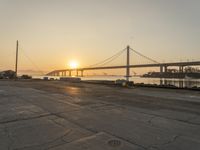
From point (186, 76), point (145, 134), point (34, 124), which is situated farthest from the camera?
point (186, 76)

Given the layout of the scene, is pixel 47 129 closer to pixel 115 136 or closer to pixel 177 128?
pixel 115 136

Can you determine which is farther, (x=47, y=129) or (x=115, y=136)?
(x=47, y=129)

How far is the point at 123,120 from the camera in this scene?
4812mm

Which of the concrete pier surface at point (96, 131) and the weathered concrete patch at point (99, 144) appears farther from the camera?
the concrete pier surface at point (96, 131)

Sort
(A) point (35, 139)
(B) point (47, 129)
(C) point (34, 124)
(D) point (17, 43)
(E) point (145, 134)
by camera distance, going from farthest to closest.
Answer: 1. (D) point (17, 43)
2. (C) point (34, 124)
3. (B) point (47, 129)
4. (E) point (145, 134)
5. (A) point (35, 139)

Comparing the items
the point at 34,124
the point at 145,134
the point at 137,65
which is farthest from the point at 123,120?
the point at 137,65

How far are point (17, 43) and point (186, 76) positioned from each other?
67890 millimetres

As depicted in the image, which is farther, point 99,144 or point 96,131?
point 96,131

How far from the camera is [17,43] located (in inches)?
1148

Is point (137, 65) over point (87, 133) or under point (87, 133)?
over

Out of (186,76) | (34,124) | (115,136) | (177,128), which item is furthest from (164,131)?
(186,76)

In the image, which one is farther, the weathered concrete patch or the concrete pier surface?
the concrete pier surface

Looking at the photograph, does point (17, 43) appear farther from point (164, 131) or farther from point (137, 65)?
point (137, 65)

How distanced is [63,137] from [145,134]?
1.63 metres
